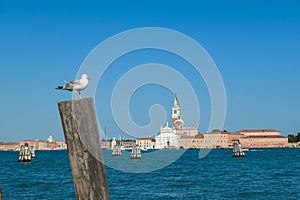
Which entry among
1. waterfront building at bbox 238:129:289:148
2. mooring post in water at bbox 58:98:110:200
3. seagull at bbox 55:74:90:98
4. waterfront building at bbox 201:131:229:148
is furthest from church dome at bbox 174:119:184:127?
mooring post in water at bbox 58:98:110:200

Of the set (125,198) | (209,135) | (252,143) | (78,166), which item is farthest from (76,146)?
(252,143)

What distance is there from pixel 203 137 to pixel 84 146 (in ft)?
467

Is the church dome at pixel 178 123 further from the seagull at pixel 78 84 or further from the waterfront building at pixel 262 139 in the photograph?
the seagull at pixel 78 84

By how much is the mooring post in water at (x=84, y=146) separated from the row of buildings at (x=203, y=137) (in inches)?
5580

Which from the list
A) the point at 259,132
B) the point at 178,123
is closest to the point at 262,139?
the point at 259,132

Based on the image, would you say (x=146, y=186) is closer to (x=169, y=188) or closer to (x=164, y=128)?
(x=169, y=188)

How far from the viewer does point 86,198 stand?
3635 mm

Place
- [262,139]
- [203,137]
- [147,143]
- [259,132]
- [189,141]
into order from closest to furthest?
[203,137] → [189,141] → [262,139] → [259,132] → [147,143]

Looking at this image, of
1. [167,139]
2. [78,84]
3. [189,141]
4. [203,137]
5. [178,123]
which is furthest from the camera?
[178,123]

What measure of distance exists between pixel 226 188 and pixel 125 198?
588 centimetres

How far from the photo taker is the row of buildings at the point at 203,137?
149 metres

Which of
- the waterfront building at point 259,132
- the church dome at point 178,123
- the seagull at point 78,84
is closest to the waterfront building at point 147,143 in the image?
the church dome at point 178,123

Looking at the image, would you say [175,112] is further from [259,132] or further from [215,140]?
[259,132]

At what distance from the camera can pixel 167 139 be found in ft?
500
